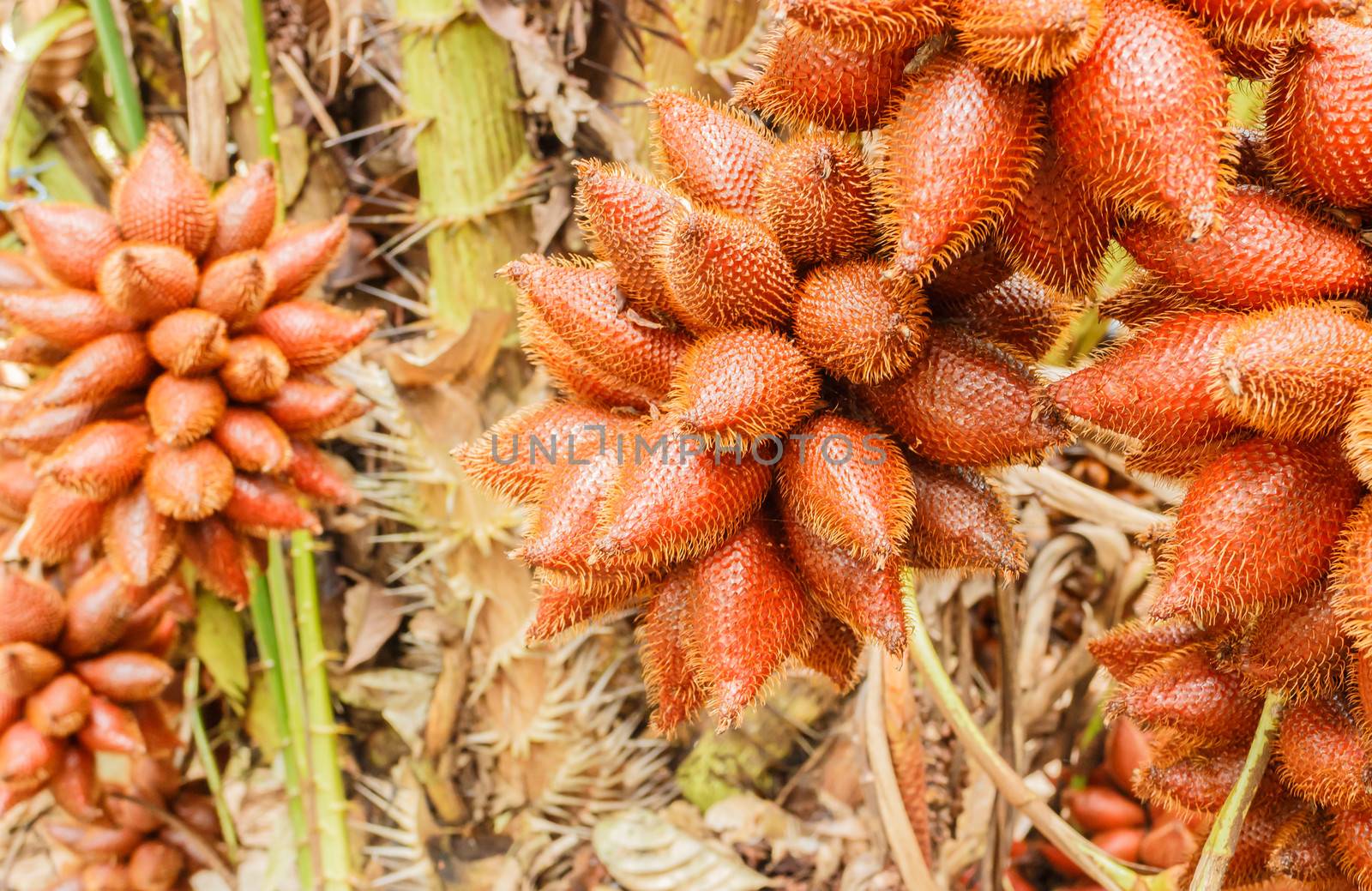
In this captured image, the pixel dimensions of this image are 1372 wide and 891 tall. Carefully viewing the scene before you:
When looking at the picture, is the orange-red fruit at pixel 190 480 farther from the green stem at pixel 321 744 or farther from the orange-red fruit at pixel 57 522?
the green stem at pixel 321 744

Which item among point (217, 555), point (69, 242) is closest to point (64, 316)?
point (69, 242)

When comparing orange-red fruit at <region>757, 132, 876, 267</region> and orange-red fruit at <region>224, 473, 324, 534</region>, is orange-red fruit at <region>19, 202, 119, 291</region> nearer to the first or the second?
orange-red fruit at <region>224, 473, 324, 534</region>

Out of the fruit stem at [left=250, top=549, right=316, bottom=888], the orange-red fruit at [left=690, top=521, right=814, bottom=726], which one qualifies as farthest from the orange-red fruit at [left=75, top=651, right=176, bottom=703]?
the orange-red fruit at [left=690, top=521, right=814, bottom=726]

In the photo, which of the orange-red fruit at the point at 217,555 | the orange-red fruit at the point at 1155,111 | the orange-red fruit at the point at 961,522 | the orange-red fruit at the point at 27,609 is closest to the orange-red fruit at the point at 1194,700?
the orange-red fruit at the point at 961,522

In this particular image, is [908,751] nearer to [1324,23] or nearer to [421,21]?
[1324,23]

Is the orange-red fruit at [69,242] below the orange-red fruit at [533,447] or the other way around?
below

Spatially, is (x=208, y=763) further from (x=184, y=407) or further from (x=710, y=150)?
(x=710, y=150)
